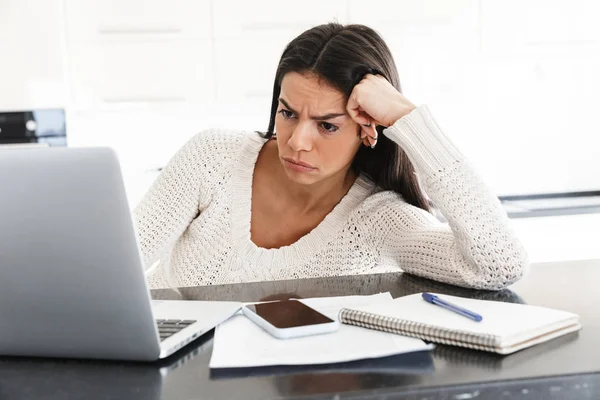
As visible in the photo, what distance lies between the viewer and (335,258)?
1.51 m

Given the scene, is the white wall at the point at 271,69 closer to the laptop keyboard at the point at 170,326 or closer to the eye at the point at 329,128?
the eye at the point at 329,128

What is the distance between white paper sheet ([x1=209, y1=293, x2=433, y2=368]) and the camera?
2.44ft

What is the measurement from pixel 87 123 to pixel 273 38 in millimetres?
933

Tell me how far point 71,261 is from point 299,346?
272 mm

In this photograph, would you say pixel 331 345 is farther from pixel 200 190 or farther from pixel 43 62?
pixel 43 62

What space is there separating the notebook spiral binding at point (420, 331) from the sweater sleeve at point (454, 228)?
350mm

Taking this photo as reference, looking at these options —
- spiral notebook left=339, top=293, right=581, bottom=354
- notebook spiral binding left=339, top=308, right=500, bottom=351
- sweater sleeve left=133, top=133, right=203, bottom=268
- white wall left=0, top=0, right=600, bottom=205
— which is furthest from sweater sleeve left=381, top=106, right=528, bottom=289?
white wall left=0, top=0, right=600, bottom=205

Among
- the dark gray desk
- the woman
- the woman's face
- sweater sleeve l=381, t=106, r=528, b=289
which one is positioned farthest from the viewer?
the woman's face

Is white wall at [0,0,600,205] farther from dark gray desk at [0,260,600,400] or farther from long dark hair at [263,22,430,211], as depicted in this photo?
dark gray desk at [0,260,600,400]

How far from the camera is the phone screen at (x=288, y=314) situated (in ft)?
2.77

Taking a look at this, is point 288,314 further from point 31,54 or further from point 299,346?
point 31,54

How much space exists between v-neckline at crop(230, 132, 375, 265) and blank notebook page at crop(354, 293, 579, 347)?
0.55m

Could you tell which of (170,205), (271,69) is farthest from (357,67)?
(271,69)

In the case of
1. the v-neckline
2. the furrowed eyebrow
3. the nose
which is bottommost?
the v-neckline
